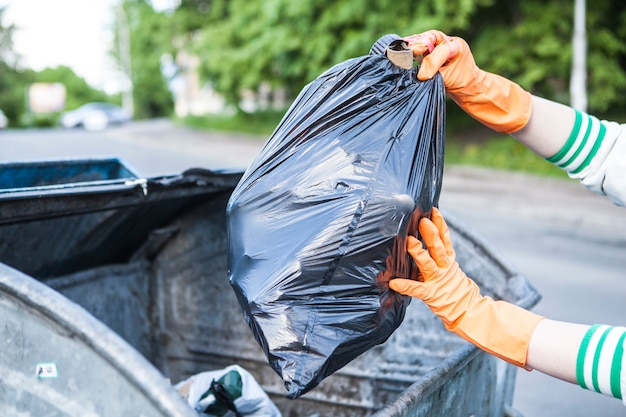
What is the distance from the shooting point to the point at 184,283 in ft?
9.93

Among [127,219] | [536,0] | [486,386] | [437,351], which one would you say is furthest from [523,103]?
[536,0]

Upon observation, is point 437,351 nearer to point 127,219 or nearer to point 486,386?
point 486,386

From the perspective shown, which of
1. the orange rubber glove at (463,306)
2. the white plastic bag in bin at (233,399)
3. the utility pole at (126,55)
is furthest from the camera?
the utility pole at (126,55)

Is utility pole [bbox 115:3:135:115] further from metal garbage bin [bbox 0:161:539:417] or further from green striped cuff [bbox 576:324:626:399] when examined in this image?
green striped cuff [bbox 576:324:626:399]

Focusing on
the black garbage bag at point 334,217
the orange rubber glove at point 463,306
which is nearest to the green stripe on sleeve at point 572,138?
the black garbage bag at point 334,217

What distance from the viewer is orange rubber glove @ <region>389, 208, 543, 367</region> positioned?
A: 60.5 inches

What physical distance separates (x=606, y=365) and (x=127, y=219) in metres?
1.88

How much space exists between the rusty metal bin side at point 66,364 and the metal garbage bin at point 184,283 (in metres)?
0.66

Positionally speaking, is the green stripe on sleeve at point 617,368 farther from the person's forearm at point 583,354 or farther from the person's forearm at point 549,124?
the person's forearm at point 549,124

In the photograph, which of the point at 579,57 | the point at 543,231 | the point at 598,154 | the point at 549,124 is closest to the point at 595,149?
the point at 598,154

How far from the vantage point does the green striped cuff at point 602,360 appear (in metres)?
1.42

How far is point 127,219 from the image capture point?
8.84 ft

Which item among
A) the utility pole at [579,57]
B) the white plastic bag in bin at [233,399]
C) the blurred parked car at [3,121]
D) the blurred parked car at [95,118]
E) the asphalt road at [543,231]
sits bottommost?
the blurred parked car at [3,121]

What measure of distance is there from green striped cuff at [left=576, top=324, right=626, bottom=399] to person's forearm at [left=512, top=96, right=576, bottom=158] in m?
0.66
